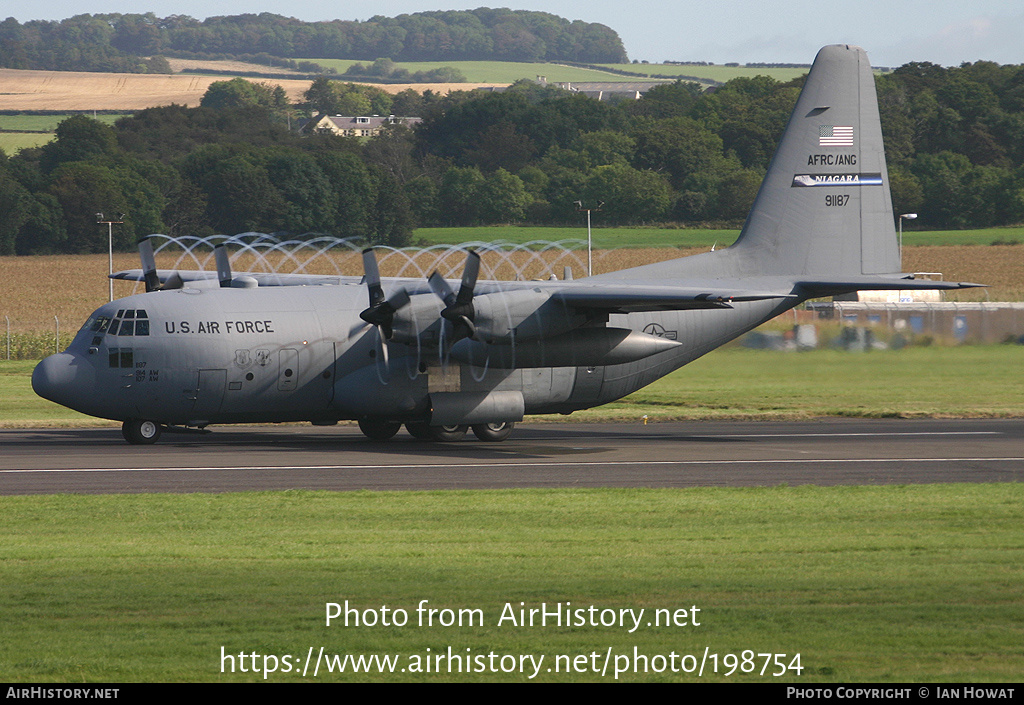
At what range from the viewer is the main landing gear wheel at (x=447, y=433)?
29.4 meters

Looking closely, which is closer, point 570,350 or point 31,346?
point 570,350

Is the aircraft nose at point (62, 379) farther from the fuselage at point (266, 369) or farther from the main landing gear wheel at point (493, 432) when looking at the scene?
the main landing gear wheel at point (493, 432)

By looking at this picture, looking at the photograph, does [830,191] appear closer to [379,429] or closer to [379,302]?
[379,302]

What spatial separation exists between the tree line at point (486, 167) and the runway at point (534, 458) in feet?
189

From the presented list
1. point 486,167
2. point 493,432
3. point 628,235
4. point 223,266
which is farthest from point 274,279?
point 486,167

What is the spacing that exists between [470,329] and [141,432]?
813 centimetres

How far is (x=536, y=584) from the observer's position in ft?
41.5

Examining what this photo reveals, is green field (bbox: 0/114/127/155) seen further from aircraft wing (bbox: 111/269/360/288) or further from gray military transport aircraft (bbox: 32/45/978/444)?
gray military transport aircraft (bbox: 32/45/978/444)

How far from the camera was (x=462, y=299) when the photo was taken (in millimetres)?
25891
